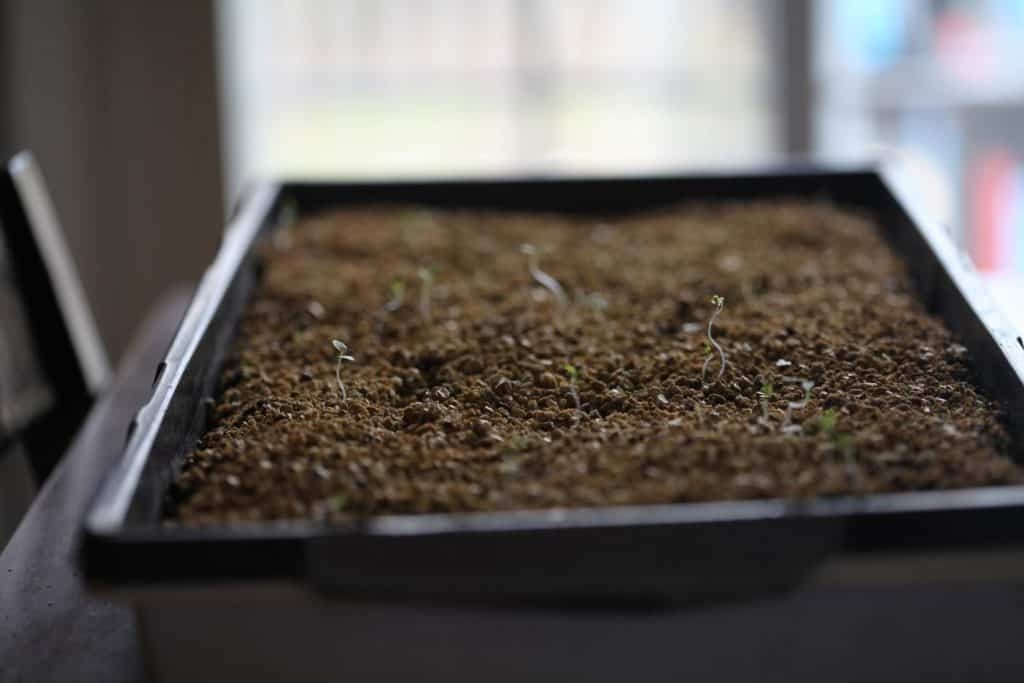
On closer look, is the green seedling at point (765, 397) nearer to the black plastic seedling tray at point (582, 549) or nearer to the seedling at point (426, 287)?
the black plastic seedling tray at point (582, 549)

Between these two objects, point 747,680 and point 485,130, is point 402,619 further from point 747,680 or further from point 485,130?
point 485,130

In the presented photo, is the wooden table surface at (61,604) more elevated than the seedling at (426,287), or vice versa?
the seedling at (426,287)

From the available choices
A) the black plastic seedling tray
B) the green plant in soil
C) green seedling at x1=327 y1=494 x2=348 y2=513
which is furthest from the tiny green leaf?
green seedling at x1=327 y1=494 x2=348 y2=513

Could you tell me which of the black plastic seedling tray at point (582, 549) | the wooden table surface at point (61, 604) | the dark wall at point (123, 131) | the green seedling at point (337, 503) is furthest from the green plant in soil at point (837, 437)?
the dark wall at point (123, 131)

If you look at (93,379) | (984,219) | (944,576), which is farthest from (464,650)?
(984,219)

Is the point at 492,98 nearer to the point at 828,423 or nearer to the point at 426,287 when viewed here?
the point at 426,287

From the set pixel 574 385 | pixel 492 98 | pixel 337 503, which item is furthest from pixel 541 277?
pixel 492 98
